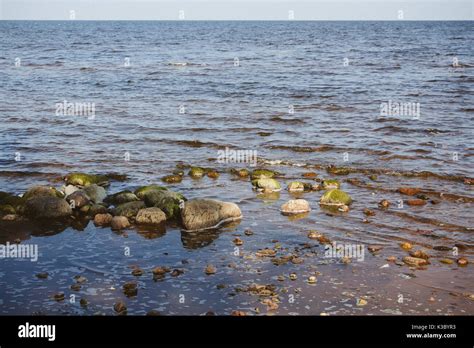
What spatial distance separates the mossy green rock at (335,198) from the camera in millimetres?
15914

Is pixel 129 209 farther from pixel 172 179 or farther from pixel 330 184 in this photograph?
pixel 330 184

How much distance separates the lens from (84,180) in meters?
17.6

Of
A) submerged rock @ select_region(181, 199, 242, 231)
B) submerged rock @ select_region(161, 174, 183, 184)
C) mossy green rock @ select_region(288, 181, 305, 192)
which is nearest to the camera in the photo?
submerged rock @ select_region(181, 199, 242, 231)

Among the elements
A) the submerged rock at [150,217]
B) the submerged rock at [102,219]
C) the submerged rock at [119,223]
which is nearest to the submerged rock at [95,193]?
the submerged rock at [102,219]

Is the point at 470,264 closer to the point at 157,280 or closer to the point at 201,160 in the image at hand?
the point at 157,280

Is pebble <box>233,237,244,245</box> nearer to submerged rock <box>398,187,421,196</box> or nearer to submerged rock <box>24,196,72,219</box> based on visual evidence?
submerged rock <box>24,196,72,219</box>

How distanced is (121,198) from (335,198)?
6.06 m

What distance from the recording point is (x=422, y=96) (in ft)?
112

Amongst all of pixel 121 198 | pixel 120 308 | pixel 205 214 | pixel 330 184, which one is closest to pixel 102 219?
pixel 121 198

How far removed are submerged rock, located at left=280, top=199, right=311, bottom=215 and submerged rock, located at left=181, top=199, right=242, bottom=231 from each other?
1.47 m

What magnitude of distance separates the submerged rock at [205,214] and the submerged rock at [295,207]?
4.82 ft

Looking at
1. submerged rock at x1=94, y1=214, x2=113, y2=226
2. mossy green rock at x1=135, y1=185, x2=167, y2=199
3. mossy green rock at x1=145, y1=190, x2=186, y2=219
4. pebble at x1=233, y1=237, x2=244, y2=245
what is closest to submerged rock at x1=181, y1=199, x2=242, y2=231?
mossy green rock at x1=145, y1=190, x2=186, y2=219

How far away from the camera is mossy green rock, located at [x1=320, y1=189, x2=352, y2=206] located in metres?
15.9
